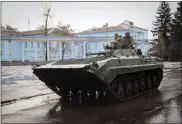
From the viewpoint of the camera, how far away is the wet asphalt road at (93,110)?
609cm

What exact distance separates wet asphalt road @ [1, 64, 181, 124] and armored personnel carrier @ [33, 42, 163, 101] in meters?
0.37

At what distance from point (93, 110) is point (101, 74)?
86 cm

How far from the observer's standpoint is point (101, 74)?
23.6ft

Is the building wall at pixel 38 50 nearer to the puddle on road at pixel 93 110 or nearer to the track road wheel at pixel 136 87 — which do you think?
the track road wheel at pixel 136 87

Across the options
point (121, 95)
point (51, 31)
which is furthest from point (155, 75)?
point (51, 31)

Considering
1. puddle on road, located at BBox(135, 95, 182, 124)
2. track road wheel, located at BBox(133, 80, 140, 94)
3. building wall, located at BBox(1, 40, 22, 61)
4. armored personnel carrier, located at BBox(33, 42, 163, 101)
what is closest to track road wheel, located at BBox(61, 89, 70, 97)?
armored personnel carrier, located at BBox(33, 42, 163, 101)

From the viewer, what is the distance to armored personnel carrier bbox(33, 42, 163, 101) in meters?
7.25

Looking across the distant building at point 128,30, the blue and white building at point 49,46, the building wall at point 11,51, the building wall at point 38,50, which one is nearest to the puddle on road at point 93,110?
the blue and white building at point 49,46

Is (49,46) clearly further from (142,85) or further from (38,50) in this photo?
(142,85)

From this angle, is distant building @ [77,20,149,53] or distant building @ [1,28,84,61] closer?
distant building @ [1,28,84,61]

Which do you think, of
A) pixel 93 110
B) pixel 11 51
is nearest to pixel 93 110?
pixel 93 110

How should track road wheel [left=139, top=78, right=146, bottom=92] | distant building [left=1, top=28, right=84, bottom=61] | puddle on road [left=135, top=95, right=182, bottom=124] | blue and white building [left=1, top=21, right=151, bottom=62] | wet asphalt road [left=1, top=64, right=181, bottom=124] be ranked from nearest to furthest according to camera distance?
puddle on road [left=135, top=95, right=182, bottom=124] < wet asphalt road [left=1, top=64, right=181, bottom=124] < track road wheel [left=139, top=78, right=146, bottom=92] < blue and white building [left=1, top=21, right=151, bottom=62] < distant building [left=1, top=28, right=84, bottom=61]

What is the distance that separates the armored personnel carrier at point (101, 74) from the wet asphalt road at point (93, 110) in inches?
14.4

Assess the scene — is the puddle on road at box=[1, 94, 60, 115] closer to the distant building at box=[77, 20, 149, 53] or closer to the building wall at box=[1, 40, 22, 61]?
the building wall at box=[1, 40, 22, 61]
